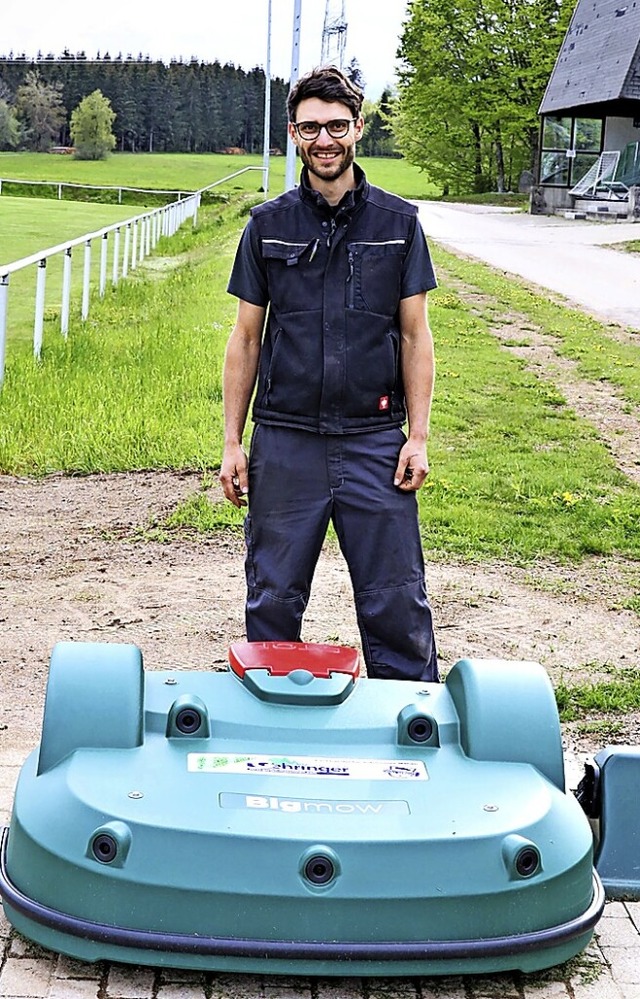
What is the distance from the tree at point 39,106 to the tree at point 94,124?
595 mm

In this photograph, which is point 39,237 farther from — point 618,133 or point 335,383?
point 335,383

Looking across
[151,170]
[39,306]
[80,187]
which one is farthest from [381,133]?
[39,306]

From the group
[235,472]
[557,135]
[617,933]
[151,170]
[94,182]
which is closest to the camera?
[617,933]

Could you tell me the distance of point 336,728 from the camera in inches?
129

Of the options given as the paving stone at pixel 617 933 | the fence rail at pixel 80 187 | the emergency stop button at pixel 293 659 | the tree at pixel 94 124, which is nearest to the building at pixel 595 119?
the tree at pixel 94 124

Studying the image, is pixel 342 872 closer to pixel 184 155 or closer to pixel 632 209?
pixel 632 209

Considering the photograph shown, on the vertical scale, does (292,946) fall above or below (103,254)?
above

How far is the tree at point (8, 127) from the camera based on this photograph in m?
42.2

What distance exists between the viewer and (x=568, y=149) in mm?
42719

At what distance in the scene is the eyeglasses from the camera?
3775 millimetres

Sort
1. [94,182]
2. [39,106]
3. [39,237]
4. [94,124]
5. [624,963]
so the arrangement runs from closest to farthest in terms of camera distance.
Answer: [624,963] < [39,237] < [39,106] < [94,124] < [94,182]

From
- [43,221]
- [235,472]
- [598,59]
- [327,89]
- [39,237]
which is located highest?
[598,59]

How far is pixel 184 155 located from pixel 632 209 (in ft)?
73.8

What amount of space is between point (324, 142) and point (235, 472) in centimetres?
96
